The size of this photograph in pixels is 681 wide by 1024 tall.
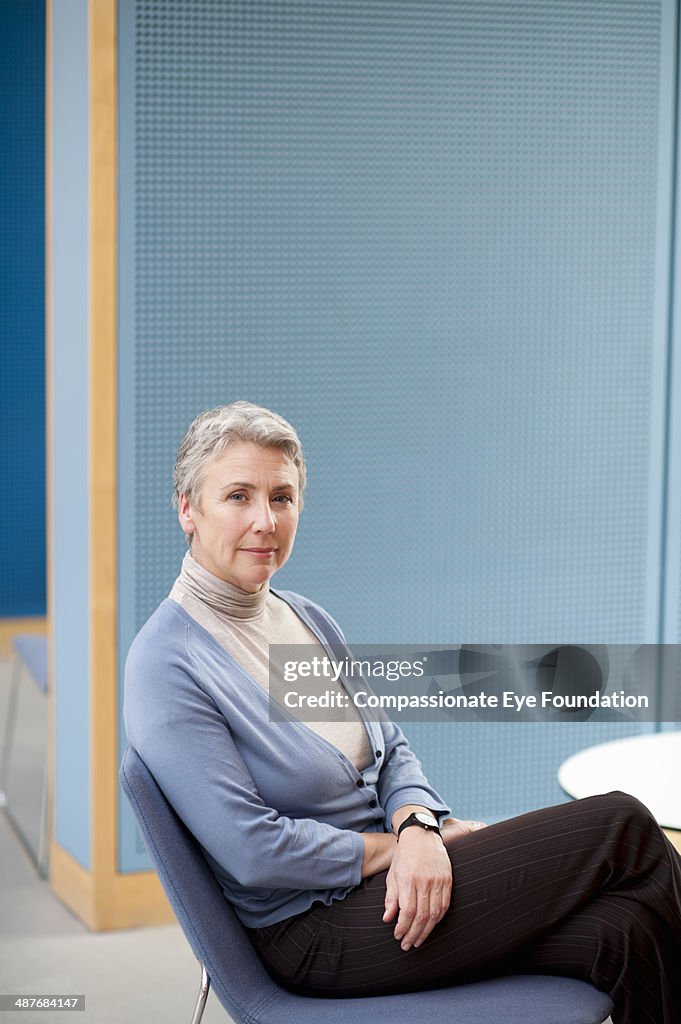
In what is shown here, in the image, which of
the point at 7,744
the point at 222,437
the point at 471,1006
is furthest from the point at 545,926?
the point at 7,744

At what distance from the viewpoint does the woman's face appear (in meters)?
1.96

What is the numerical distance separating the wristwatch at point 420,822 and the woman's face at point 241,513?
44 cm

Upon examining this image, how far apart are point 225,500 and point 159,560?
4.13 feet

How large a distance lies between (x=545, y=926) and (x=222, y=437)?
34.5 inches

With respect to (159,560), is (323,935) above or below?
below

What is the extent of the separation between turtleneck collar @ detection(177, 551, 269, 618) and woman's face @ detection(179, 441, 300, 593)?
0.01m

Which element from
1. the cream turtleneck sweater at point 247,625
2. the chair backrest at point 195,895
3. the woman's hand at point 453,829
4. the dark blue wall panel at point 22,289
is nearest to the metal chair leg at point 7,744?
the dark blue wall panel at point 22,289

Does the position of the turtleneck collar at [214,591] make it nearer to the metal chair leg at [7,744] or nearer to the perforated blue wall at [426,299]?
the perforated blue wall at [426,299]

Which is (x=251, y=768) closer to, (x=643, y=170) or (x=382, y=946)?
(x=382, y=946)

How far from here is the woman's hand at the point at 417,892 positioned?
5.80ft

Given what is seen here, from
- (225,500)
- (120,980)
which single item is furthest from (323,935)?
(120,980)

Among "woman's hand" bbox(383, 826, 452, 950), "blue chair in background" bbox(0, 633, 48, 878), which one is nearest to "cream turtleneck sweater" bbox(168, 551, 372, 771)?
"woman's hand" bbox(383, 826, 452, 950)

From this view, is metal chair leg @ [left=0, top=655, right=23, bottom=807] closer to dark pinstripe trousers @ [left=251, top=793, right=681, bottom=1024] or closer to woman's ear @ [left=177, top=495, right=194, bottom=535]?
woman's ear @ [left=177, top=495, right=194, bottom=535]

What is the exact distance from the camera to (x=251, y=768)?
6.04ft
